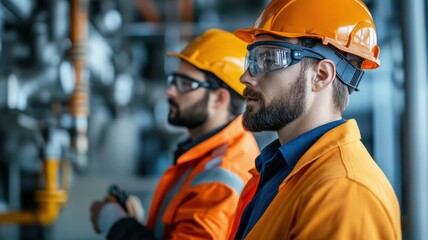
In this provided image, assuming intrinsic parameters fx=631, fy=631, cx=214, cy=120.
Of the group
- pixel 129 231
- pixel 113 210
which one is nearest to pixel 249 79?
pixel 129 231

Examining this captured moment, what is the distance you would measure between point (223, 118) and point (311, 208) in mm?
1241

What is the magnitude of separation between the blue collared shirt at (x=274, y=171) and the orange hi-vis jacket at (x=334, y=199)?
85 mm

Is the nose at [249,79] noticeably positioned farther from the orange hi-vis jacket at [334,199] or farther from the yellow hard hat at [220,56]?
the yellow hard hat at [220,56]

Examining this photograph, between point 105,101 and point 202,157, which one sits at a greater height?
point 105,101

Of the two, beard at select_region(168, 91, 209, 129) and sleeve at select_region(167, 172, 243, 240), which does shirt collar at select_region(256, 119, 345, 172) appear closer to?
sleeve at select_region(167, 172, 243, 240)

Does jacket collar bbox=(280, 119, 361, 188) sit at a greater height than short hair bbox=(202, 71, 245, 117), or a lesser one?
lesser

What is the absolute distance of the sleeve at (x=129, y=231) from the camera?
6.94ft

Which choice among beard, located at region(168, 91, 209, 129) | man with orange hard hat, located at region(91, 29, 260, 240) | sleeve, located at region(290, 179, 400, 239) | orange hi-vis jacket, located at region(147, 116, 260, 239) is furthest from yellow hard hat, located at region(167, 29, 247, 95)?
sleeve, located at region(290, 179, 400, 239)

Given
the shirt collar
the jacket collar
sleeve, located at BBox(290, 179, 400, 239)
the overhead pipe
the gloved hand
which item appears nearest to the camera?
sleeve, located at BBox(290, 179, 400, 239)

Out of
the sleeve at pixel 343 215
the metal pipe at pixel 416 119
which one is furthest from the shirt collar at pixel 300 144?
the metal pipe at pixel 416 119

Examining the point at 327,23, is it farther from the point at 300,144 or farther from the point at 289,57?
the point at 300,144

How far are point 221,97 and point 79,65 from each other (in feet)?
6.27

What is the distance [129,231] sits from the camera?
2152 mm

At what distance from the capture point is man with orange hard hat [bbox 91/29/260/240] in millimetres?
1993
